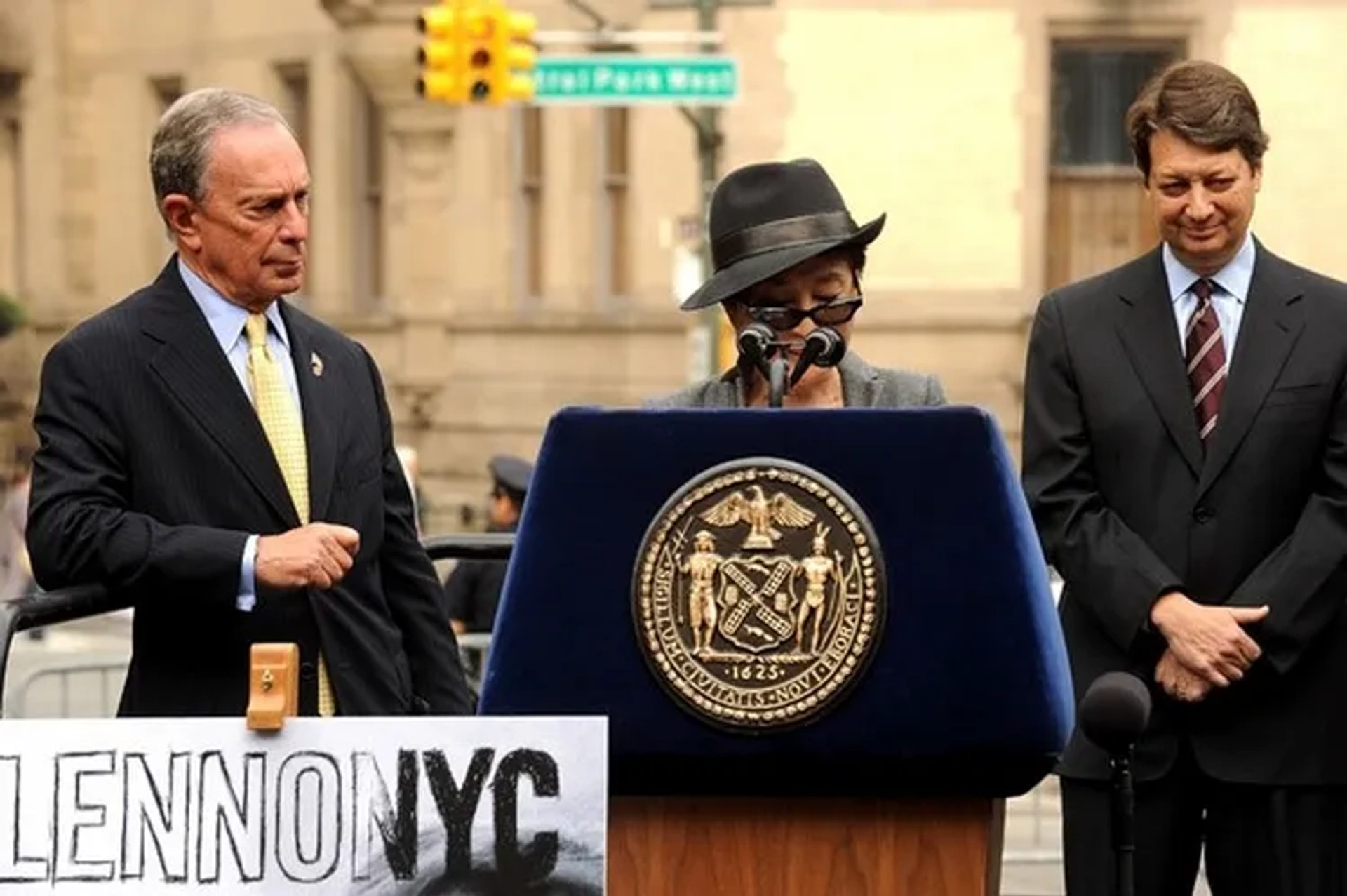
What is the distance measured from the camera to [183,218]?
5.23m

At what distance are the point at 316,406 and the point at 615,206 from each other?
1232 inches

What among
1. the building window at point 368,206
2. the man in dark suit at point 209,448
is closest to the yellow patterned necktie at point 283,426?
the man in dark suit at point 209,448

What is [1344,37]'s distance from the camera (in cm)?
3375

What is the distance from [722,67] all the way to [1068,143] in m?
12.1

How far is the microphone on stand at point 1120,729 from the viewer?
4285 millimetres

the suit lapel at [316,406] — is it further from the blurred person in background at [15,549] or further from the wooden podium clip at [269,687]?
the blurred person in background at [15,549]

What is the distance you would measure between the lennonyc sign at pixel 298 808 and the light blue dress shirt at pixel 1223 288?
Result: 5.57ft

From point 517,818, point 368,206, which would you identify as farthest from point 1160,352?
point 368,206

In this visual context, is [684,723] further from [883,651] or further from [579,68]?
[579,68]

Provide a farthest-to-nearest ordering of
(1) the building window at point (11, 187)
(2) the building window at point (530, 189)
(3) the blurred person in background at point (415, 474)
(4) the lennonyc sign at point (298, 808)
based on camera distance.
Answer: (1) the building window at point (11, 187)
(2) the building window at point (530, 189)
(3) the blurred person in background at point (415, 474)
(4) the lennonyc sign at point (298, 808)

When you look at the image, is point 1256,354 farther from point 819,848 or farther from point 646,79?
point 646,79

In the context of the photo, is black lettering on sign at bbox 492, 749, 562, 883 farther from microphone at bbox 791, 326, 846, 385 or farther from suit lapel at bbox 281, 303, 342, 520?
suit lapel at bbox 281, 303, 342, 520

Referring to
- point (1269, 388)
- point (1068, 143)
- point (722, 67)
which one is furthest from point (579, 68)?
point (1269, 388)

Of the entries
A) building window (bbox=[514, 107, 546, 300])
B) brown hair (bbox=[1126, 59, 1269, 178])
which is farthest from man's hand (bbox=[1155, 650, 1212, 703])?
building window (bbox=[514, 107, 546, 300])
